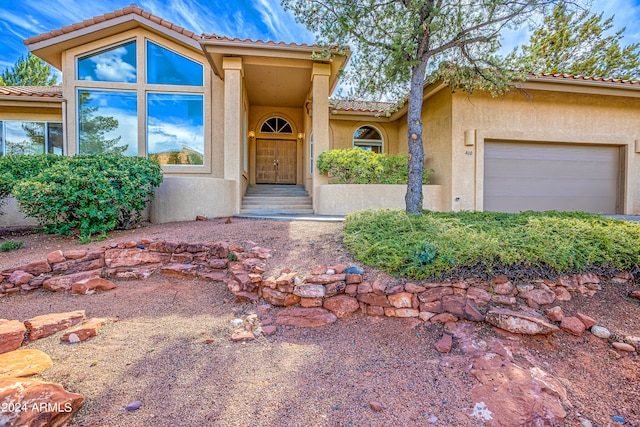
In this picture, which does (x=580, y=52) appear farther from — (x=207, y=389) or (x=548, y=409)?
(x=207, y=389)

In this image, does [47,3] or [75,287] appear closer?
[75,287]

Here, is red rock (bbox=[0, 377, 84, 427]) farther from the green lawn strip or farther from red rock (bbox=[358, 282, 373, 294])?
the green lawn strip

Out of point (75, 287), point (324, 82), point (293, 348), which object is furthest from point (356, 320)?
point (324, 82)

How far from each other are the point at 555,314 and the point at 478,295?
75 centimetres

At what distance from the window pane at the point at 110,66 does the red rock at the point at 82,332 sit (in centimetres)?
811

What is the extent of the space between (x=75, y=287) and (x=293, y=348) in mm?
3301

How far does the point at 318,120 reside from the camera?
840cm

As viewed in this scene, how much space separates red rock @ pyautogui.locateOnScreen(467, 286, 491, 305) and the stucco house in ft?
15.6

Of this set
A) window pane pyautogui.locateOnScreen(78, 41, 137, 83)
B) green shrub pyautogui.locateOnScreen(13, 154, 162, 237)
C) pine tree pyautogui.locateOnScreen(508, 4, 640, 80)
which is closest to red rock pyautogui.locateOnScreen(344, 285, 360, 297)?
green shrub pyautogui.locateOnScreen(13, 154, 162, 237)

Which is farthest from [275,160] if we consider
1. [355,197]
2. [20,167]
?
[20,167]

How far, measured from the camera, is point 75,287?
4105mm

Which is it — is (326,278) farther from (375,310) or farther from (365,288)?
(375,310)

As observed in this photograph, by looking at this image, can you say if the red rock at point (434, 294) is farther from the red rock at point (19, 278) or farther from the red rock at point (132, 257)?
the red rock at point (19, 278)

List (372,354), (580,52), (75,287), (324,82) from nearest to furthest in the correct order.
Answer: (372,354) → (75,287) → (324,82) → (580,52)
